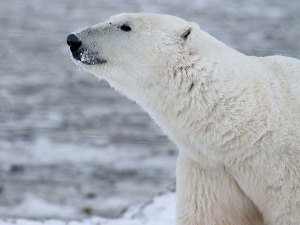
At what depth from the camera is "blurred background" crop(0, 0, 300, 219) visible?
6410mm

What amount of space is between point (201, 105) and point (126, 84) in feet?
1.20

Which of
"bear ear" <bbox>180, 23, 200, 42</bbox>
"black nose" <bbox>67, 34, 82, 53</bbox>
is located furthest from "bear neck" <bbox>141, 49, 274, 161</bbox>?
"black nose" <bbox>67, 34, 82, 53</bbox>

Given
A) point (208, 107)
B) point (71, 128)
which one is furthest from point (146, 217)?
point (71, 128)

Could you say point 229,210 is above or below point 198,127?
below

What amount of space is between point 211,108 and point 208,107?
1cm

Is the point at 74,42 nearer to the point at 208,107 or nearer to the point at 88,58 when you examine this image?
the point at 88,58

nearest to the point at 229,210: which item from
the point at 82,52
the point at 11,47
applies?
the point at 82,52

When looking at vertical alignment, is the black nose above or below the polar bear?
above

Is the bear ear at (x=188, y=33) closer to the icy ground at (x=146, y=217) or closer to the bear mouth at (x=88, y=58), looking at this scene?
the bear mouth at (x=88, y=58)

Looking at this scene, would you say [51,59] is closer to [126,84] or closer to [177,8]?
[177,8]

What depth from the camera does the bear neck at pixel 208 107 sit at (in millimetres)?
3412

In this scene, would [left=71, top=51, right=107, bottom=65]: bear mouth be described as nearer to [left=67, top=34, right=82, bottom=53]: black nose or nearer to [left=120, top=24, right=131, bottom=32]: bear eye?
[left=67, top=34, right=82, bottom=53]: black nose

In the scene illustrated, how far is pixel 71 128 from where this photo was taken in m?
8.14

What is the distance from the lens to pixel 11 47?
39.0 ft
